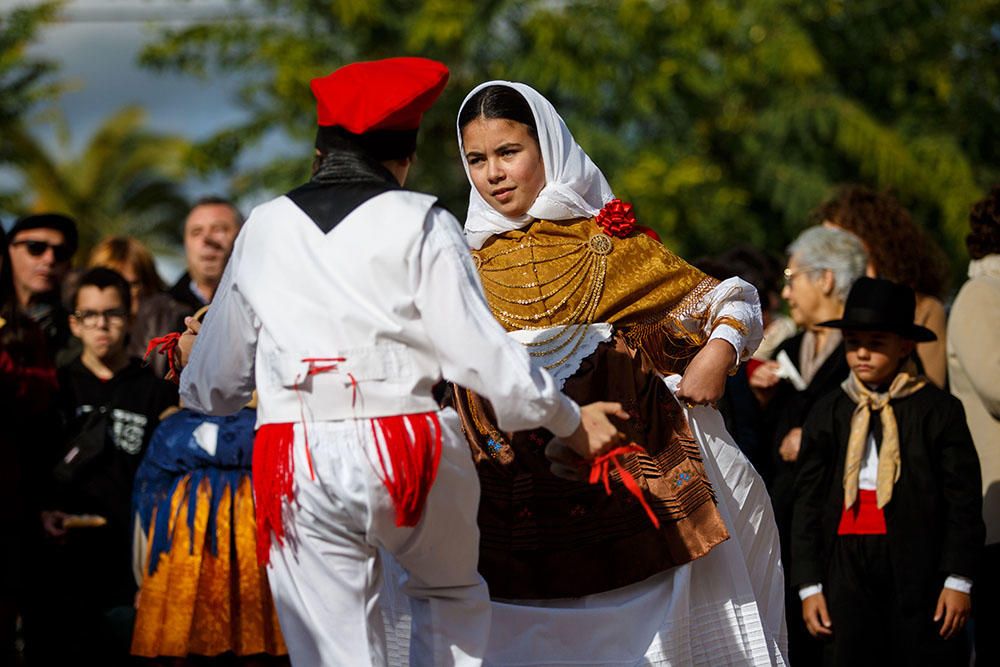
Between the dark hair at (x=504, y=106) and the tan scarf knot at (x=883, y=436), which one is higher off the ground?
the dark hair at (x=504, y=106)

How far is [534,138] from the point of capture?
175 inches

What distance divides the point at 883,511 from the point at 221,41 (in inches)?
423

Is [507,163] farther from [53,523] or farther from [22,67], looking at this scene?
[22,67]

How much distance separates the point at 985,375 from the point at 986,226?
733 mm

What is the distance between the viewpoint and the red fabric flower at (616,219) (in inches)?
177

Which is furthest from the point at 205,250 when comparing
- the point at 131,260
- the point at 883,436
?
the point at 883,436

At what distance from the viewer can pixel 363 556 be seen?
11.4 ft

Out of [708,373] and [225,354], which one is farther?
[708,373]

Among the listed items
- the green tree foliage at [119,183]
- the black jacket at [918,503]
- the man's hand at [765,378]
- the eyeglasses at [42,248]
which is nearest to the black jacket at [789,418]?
the man's hand at [765,378]

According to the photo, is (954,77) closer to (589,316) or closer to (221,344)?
(589,316)

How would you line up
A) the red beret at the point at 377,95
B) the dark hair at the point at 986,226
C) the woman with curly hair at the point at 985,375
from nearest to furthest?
the red beret at the point at 377,95 < the woman with curly hair at the point at 985,375 < the dark hair at the point at 986,226

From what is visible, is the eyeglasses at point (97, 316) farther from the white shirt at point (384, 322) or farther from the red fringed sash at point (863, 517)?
the red fringed sash at point (863, 517)

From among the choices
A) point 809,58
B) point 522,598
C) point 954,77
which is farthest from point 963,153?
point 522,598

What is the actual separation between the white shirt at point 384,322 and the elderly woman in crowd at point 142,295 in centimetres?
301
